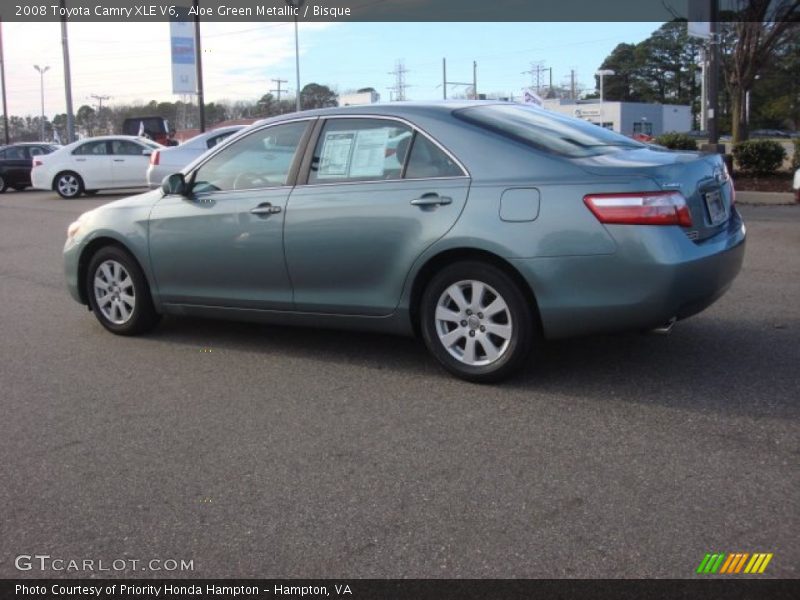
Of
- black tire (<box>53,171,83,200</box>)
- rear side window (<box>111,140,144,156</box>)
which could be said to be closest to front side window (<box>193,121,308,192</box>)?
rear side window (<box>111,140,144,156</box>)

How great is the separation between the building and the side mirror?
183 ft

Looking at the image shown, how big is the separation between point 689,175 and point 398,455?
2.27m

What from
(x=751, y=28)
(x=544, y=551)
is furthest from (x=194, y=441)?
(x=751, y=28)

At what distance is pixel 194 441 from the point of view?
434cm

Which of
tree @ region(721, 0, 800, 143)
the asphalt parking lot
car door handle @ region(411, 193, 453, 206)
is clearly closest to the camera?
the asphalt parking lot

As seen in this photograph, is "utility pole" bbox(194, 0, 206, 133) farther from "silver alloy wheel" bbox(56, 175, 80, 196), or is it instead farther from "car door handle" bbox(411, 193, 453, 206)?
"car door handle" bbox(411, 193, 453, 206)

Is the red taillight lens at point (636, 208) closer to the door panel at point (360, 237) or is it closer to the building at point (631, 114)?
the door panel at point (360, 237)

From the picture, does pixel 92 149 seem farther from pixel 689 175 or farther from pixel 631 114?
pixel 631 114

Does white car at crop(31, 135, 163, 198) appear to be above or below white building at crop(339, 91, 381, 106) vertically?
below

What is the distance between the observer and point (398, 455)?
4.06m

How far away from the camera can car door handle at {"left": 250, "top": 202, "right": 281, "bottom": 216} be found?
5.57 metres

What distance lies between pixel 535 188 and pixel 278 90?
270 feet

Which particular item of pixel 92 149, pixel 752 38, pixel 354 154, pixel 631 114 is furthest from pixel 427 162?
pixel 631 114

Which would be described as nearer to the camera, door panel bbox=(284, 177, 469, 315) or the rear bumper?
the rear bumper
